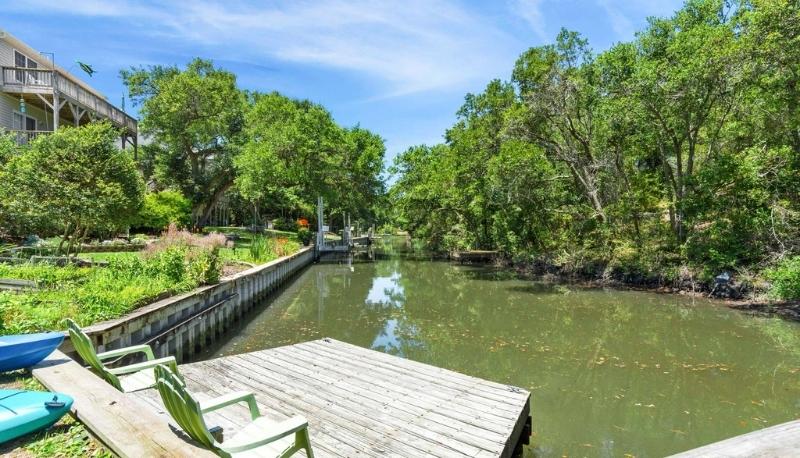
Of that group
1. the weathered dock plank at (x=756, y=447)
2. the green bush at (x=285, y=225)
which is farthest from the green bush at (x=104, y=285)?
the green bush at (x=285, y=225)

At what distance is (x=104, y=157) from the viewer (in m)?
12.0

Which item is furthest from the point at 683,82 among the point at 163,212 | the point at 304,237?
the point at 304,237

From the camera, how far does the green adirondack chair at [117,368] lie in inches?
164

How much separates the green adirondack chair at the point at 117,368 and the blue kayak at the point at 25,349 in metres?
0.18

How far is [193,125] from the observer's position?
28.5m

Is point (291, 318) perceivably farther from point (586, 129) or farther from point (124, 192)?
point (586, 129)

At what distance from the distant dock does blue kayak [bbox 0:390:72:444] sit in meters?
0.14

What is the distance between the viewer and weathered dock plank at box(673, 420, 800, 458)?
2.31 meters

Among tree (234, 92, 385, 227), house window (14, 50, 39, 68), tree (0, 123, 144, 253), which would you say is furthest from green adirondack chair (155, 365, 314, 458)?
house window (14, 50, 39, 68)

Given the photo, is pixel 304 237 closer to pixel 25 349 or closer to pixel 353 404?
pixel 353 404

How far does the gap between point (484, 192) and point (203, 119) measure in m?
18.0

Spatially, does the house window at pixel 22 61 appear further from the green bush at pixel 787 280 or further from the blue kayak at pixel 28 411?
the green bush at pixel 787 280

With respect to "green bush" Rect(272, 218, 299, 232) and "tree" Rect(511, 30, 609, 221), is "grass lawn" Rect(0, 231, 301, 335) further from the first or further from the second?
"green bush" Rect(272, 218, 299, 232)

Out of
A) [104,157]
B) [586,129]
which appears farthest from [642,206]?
[104,157]
